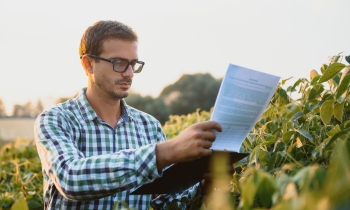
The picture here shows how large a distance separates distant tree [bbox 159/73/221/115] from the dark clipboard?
1280 cm

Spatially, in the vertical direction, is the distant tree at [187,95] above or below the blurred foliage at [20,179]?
below

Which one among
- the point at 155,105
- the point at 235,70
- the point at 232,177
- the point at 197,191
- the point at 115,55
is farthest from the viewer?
the point at 155,105

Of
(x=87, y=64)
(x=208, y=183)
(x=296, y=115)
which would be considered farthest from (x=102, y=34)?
(x=296, y=115)

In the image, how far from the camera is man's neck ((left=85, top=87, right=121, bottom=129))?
148cm

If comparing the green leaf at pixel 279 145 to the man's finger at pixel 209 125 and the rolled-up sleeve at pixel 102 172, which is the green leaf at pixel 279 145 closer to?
the man's finger at pixel 209 125

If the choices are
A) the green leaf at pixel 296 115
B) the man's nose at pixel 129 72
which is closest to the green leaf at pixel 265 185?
the green leaf at pixel 296 115

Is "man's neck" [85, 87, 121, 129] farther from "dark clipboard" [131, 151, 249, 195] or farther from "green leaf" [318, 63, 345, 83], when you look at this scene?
"green leaf" [318, 63, 345, 83]

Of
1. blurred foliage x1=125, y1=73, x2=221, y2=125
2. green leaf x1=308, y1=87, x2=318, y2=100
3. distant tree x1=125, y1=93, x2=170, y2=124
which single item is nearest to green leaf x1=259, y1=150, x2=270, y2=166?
green leaf x1=308, y1=87, x2=318, y2=100

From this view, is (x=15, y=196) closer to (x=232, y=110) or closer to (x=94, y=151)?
(x=94, y=151)

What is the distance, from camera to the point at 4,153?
2596mm

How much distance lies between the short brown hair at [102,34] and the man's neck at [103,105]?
0.70ft

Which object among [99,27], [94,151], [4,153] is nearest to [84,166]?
[94,151]

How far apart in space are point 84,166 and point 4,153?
7.10ft

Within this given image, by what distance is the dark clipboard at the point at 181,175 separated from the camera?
2.91ft
